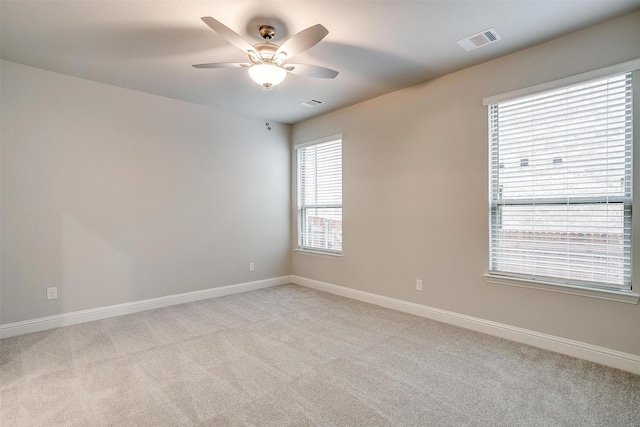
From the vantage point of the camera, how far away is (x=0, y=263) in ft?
10.4

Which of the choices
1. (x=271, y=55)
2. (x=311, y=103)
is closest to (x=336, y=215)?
(x=311, y=103)

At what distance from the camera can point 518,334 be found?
9.92 feet

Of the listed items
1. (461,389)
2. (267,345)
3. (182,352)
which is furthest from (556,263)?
(182,352)

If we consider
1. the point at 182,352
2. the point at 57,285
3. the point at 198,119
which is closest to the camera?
the point at 182,352

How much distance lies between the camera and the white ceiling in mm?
2340

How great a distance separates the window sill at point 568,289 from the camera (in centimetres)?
247

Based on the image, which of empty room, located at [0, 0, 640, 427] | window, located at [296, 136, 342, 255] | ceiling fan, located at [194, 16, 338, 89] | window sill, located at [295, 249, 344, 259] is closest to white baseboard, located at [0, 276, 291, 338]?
empty room, located at [0, 0, 640, 427]

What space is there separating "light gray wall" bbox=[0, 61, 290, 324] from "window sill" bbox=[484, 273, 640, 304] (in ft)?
11.1

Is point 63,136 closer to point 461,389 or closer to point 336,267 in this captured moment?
point 336,267

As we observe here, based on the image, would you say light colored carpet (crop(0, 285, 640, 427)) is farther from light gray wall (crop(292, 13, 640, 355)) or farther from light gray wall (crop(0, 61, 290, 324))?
light gray wall (crop(0, 61, 290, 324))

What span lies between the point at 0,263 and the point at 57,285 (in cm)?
52

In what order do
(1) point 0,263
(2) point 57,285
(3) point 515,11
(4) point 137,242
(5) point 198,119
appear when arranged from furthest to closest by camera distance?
(5) point 198,119 → (4) point 137,242 → (2) point 57,285 → (1) point 0,263 → (3) point 515,11

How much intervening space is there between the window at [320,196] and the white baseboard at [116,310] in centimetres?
107

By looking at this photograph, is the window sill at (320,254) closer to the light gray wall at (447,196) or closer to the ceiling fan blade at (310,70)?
the light gray wall at (447,196)
